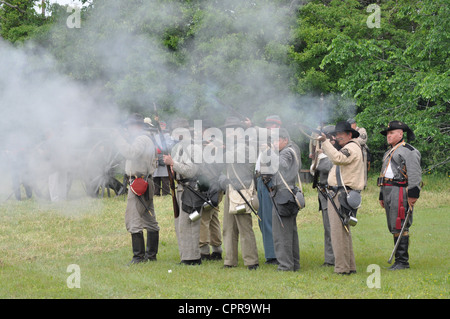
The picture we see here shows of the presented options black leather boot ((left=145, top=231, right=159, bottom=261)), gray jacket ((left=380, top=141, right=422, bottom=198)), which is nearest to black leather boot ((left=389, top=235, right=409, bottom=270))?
gray jacket ((left=380, top=141, right=422, bottom=198))

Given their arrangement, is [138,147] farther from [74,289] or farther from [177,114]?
[177,114]

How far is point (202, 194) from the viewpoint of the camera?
26.7 ft

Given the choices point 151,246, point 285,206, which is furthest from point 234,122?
point 151,246

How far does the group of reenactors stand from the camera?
7336 millimetres

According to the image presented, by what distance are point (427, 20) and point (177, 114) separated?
264 inches

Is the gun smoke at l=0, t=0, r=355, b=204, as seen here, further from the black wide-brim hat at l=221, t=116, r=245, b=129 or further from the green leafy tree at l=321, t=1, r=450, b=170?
the black wide-brim hat at l=221, t=116, r=245, b=129

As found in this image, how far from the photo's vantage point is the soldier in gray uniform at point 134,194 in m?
8.22

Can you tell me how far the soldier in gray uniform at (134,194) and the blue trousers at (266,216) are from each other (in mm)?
1534

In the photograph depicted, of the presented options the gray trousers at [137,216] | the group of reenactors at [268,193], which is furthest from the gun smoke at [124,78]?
the gray trousers at [137,216]

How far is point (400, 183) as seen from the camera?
7.63m

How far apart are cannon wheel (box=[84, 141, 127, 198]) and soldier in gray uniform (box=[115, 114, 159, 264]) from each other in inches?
241

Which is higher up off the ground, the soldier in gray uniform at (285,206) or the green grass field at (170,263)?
the soldier in gray uniform at (285,206)

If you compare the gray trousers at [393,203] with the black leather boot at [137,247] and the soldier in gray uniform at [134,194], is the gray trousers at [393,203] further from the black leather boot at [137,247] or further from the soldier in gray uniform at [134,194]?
the black leather boot at [137,247]

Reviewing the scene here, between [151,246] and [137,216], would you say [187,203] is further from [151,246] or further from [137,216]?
[151,246]
